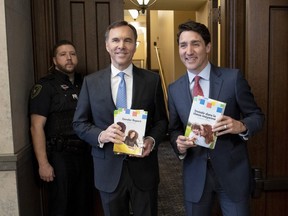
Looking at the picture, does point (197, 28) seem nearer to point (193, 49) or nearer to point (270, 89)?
point (193, 49)

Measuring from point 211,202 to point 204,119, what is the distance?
1.51ft

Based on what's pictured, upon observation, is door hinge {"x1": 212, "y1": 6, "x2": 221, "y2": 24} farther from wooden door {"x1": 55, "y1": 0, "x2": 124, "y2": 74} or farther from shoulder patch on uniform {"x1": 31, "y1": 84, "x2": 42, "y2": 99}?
shoulder patch on uniform {"x1": 31, "y1": 84, "x2": 42, "y2": 99}

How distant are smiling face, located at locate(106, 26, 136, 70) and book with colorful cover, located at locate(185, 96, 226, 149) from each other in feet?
1.43

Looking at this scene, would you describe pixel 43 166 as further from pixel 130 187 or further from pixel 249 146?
pixel 249 146

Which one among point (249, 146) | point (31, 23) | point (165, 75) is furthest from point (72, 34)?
point (165, 75)

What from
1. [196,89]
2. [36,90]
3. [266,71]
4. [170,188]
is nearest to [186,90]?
[196,89]

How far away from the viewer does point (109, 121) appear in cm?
167

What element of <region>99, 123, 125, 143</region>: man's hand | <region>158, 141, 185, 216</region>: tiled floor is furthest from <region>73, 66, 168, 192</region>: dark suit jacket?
<region>158, 141, 185, 216</region>: tiled floor

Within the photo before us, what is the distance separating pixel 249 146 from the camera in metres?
2.29

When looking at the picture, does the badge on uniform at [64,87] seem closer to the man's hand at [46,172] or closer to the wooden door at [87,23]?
the wooden door at [87,23]

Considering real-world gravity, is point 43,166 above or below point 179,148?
below

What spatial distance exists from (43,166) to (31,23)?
1044 mm

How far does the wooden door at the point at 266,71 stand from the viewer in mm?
2182

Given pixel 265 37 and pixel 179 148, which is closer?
pixel 179 148
